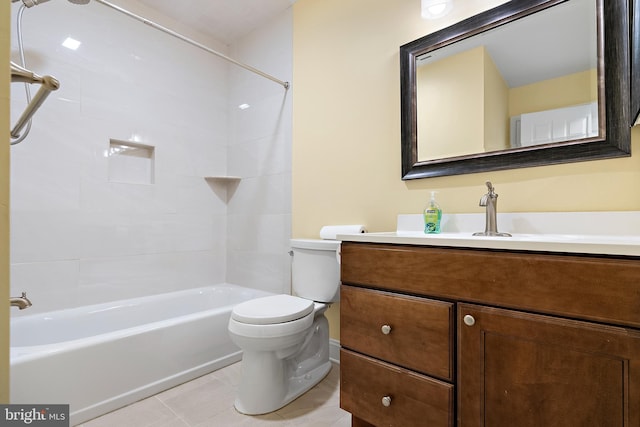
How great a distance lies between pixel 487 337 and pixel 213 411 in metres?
1.28

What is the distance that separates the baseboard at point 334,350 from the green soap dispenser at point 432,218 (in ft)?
3.27

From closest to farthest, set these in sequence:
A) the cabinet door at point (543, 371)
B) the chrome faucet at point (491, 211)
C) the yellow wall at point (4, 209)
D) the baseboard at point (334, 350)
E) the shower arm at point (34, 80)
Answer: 1. the yellow wall at point (4, 209)
2. the shower arm at point (34, 80)
3. the cabinet door at point (543, 371)
4. the chrome faucet at point (491, 211)
5. the baseboard at point (334, 350)

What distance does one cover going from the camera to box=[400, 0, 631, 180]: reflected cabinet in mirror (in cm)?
117

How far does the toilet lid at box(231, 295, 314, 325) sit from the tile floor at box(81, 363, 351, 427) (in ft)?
1.44

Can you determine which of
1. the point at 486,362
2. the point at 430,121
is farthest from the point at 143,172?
the point at 486,362

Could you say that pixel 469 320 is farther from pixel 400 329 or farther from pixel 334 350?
pixel 334 350

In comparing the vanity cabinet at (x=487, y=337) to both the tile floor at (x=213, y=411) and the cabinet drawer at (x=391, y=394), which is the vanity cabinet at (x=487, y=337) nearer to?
the cabinet drawer at (x=391, y=394)

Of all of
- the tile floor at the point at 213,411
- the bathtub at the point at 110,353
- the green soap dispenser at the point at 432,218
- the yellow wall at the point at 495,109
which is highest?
the yellow wall at the point at 495,109

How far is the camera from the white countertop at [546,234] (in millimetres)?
824

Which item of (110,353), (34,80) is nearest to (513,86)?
(34,80)

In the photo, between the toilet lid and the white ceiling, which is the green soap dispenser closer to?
the toilet lid

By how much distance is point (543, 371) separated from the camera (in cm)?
86

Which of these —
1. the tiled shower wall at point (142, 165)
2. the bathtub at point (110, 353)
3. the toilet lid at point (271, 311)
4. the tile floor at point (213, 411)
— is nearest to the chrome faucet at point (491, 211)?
the toilet lid at point (271, 311)

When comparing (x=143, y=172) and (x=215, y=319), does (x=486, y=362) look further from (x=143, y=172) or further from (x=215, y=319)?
(x=143, y=172)
